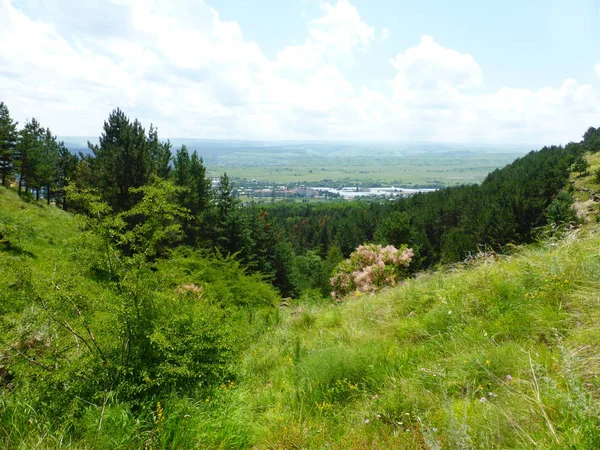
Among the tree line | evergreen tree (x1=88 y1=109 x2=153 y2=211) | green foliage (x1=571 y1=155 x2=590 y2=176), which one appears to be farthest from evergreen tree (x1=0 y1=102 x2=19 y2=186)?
green foliage (x1=571 y1=155 x2=590 y2=176)

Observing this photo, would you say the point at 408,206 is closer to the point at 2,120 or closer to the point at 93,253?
the point at 2,120

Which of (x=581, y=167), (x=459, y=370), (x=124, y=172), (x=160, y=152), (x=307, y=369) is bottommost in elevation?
(x=307, y=369)

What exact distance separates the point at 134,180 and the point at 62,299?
18066mm

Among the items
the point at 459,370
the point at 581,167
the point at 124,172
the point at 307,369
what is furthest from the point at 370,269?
the point at 581,167

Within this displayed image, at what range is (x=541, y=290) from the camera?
12.4 ft

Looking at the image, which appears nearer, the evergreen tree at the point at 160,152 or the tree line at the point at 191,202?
the tree line at the point at 191,202

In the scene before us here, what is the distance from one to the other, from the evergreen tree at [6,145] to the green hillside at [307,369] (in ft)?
108

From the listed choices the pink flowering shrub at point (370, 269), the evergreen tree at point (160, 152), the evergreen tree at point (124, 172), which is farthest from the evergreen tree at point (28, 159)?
the pink flowering shrub at point (370, 269)

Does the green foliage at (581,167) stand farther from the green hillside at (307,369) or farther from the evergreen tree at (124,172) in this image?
the green hillside at (307,369)

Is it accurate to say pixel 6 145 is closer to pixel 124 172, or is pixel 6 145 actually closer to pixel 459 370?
pixel 124 172

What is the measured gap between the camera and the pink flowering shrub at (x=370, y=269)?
9555 mm

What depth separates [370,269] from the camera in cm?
981

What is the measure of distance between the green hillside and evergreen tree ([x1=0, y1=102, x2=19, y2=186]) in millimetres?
32878

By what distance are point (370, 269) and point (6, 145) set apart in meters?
34.1
